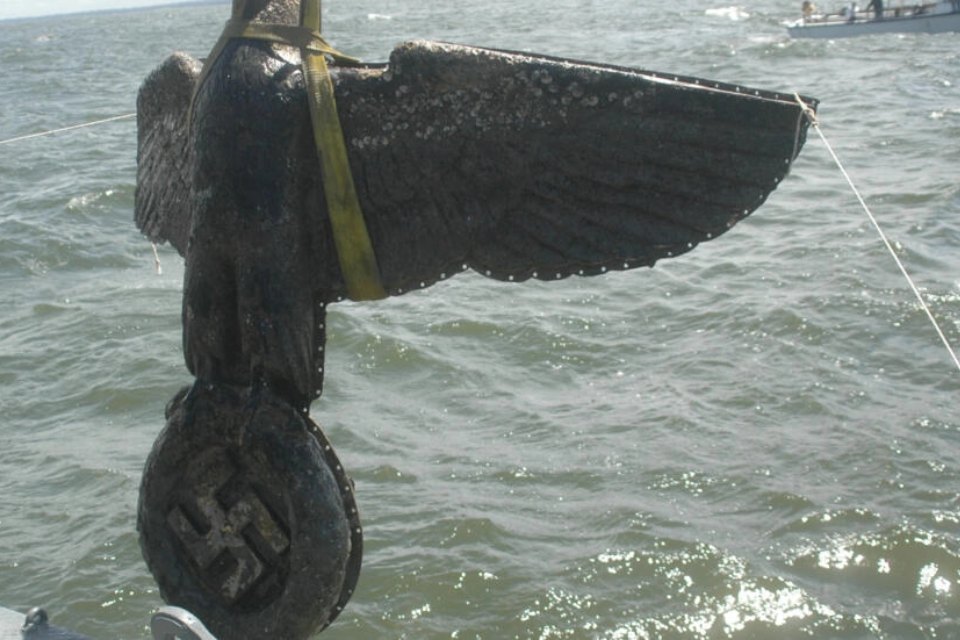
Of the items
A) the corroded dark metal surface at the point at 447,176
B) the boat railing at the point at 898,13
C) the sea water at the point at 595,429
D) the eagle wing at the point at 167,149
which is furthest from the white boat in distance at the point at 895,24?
the corroded dark metal surface at the point at 447,176

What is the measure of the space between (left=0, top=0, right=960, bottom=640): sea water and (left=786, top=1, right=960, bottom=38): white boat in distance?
15143mm

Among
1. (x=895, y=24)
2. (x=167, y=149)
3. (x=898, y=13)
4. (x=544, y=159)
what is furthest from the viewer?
(x=898, y=13)

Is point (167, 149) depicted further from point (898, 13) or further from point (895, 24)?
point (898, 13)

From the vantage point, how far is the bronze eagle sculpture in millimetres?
2854

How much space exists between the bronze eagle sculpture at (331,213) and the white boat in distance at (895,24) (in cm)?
2760

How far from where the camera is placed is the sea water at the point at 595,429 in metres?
6.55

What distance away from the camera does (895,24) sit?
28781 mm

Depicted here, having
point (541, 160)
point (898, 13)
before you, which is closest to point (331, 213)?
point (541, 160)

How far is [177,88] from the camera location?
3611mm

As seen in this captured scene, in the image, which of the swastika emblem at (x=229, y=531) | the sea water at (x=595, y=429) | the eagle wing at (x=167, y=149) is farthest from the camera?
the sea water at (x=595, y=429)

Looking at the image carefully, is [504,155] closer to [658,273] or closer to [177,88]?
[177,88]

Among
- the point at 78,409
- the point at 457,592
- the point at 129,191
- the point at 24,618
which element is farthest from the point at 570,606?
the point at 129,191

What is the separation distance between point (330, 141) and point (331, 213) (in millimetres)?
169

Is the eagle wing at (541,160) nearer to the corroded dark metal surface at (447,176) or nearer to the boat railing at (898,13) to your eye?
the corroded dark metal surface at (447,176)
